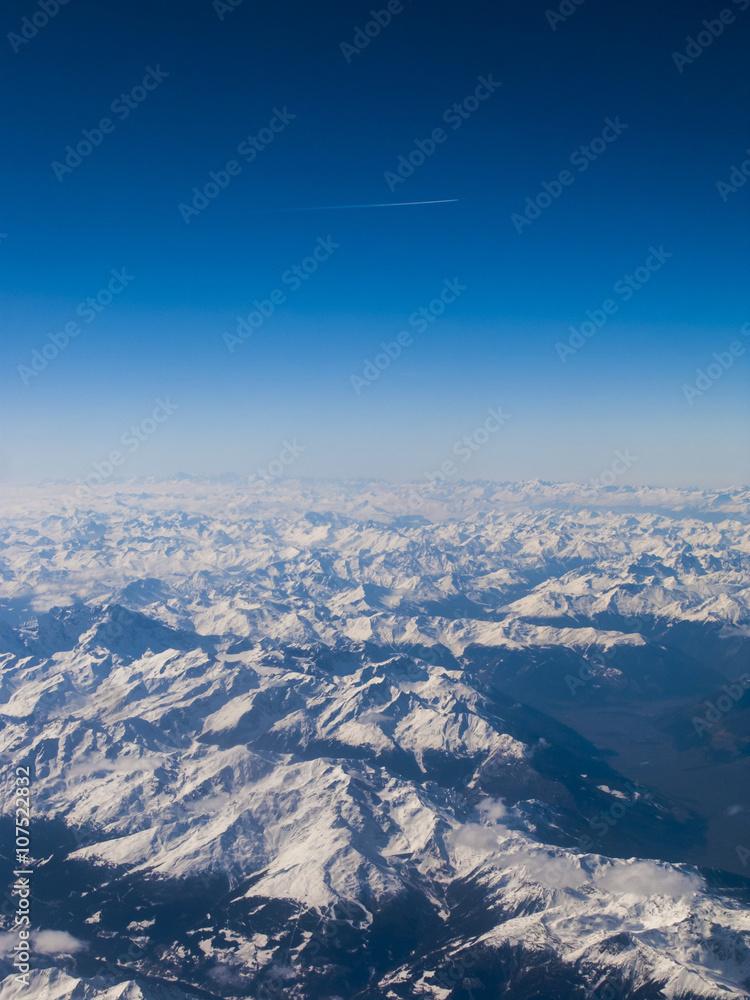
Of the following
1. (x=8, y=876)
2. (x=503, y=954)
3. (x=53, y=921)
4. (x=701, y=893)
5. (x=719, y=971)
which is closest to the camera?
Answer: (x=719, y=971)

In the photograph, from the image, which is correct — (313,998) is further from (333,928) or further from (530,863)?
(530,863)

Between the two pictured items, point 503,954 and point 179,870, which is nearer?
point 503,954

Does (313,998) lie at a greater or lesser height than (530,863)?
lesser

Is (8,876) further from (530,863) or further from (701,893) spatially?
(701,893)

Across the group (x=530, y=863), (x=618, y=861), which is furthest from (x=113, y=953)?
(x=618, y=861)

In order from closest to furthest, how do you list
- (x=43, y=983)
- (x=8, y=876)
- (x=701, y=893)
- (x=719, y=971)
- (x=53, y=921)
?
(x=43, y=983) → (x=719, y=971) → (x=701, y=893) → (x=53, y=921) → (x=8, y=876)

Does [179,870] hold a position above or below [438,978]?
above

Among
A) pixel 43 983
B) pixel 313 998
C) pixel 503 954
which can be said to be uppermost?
pixel 43 983

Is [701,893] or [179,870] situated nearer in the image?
[701,893]

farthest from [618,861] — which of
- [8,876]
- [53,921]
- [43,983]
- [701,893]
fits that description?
[8,876]
